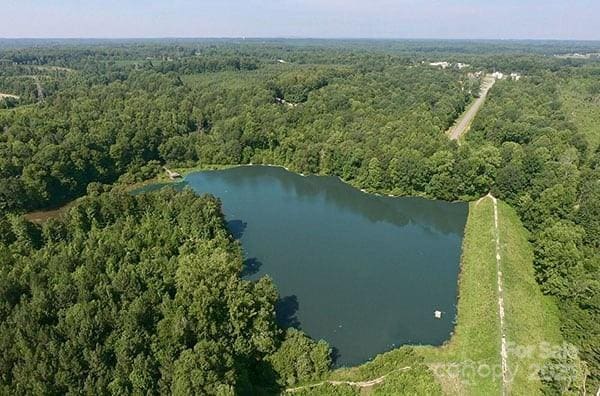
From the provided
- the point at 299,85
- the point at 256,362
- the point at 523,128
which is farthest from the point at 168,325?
the point at 299,85

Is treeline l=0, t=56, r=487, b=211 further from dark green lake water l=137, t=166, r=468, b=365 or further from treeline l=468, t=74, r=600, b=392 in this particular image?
treeline l=468, t=74, r=600, b=392

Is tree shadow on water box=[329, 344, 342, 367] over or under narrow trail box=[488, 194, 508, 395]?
under

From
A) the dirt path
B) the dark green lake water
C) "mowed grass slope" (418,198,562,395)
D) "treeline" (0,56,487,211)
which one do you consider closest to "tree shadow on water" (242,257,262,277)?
the dark green lake water

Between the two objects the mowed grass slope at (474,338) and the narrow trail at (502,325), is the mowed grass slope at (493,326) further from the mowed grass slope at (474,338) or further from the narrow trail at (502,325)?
the narrow trail at (502,325)

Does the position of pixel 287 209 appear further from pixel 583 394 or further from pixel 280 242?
pixel 583 394

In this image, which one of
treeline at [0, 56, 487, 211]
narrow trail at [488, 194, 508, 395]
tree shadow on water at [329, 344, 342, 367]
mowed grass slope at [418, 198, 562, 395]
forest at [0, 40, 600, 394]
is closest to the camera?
forest at [0, 40, 600, 394]
